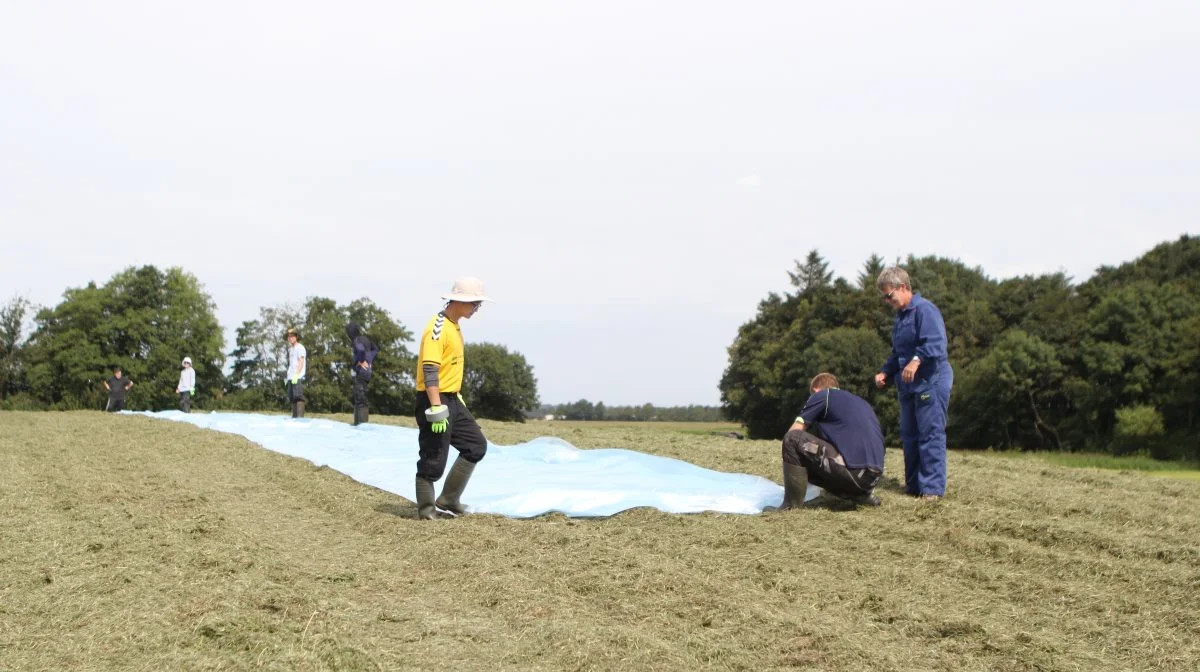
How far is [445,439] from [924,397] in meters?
4.09

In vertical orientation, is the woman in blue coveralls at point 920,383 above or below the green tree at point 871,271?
below

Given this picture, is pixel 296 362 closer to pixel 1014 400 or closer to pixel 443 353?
pixel 443 353

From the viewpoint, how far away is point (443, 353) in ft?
24.8

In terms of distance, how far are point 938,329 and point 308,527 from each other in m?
5.45

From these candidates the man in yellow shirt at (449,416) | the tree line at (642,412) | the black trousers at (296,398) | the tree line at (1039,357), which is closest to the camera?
the man in yellow shirt at (449,416)

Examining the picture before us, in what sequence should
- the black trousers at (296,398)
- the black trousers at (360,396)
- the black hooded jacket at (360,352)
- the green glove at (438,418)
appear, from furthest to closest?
the black trousers at (296,398) → the black hooded jacket at (360,352) → the black trousers at (360,396) → the green glove at (438,418)

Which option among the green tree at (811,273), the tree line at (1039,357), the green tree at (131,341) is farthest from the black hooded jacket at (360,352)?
the green tree at (811,273)

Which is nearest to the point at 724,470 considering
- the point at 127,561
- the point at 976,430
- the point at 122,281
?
the point at 127,561

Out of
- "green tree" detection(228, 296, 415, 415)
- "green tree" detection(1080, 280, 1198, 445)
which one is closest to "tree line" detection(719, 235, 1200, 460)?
"green tree" detection(1080, 280, 1198, 445)

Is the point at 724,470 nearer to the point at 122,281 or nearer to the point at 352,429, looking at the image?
the point at 352,429

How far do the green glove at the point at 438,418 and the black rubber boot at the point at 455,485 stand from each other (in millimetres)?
454

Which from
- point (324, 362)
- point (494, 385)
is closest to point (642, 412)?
point (494, 385)

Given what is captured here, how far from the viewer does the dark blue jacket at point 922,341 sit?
8055 mm

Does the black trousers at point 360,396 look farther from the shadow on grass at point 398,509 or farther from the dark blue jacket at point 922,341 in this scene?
the dark blue jacket at point 922,341
